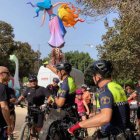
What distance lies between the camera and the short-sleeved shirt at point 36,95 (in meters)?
10.3

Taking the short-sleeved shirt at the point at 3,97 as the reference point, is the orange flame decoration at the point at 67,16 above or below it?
above

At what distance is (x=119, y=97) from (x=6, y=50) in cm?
5869

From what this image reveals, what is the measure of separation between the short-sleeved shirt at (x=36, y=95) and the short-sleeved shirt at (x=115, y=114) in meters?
5.45

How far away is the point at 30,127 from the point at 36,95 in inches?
32.3

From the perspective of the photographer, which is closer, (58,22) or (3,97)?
(3,97)

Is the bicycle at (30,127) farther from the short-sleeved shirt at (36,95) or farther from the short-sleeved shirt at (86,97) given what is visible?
the short-sleeved shirt at (86,97)

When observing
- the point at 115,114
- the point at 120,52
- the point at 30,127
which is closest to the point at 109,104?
the point at 115,114

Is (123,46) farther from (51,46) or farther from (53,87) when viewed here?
(53,87)

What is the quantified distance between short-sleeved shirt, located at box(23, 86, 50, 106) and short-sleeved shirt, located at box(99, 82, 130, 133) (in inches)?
215

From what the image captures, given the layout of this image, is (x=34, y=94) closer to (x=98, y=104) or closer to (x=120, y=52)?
(x=98, y=104)

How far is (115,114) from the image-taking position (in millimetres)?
4922

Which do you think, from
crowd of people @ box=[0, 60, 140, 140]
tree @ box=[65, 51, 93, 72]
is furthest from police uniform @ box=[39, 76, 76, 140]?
tree @ box=[65, 51, 93, 72]

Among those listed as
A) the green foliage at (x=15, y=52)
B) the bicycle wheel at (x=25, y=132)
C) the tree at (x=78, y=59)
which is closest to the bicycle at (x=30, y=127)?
the bicycle wheel at (x=25, y=132)

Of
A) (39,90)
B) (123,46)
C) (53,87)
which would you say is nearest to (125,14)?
(53,87)
